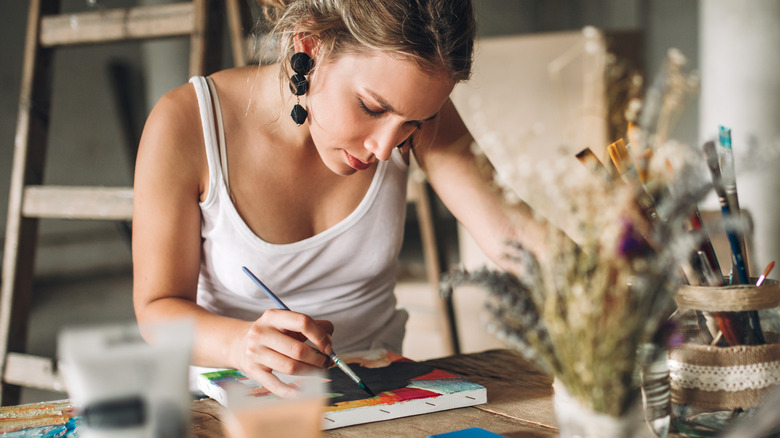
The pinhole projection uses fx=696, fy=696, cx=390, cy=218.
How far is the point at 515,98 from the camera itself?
3197 millimetres

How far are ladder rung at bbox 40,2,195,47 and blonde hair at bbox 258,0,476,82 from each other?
1.94 ft

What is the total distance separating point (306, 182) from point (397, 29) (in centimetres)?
46

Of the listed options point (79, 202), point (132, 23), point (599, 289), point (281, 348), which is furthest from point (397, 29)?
point (79, 202)

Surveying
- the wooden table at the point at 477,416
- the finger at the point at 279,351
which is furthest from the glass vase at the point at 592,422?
the finger at the point at 279,351

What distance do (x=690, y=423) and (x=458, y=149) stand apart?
782mm

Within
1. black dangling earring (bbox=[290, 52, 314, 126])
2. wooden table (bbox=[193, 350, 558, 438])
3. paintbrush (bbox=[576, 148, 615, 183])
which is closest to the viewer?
paintbrush (bbox=[576, 148, 615, 183])

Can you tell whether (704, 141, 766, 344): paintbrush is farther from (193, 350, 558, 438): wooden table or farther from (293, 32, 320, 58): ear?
(293, 32, 320, 58): ear

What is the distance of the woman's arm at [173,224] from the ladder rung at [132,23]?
43cm

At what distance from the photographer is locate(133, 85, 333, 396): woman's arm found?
1.13m

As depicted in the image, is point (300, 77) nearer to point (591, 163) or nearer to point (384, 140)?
point (384, 140)

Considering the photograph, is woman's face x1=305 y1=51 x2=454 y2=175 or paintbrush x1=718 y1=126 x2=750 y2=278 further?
woman's face x1=305 y1=51 x2=454 y2=175

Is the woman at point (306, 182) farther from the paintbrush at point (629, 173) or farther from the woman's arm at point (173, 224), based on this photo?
the paintbrush at point (629, 173)

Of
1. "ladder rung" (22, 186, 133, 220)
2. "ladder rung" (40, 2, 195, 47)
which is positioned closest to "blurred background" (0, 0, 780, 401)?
"ladder rung" (22, 186, 133, 220)

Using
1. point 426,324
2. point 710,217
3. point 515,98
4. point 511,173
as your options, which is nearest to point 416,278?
point 426,324
